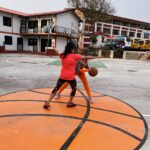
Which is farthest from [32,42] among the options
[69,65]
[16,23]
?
[69,65]

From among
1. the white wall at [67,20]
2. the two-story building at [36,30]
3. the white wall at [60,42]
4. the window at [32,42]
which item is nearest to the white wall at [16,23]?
the two-story building at [36,30]

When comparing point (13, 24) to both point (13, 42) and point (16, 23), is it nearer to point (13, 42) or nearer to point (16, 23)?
point (16, 23)

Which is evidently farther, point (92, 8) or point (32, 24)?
point (92, 8)

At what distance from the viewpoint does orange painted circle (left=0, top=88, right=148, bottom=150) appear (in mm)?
3514

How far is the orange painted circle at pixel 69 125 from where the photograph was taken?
138 inches

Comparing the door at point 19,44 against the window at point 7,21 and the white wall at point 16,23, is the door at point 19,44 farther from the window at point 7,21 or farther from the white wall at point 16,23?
the window at point 7,21

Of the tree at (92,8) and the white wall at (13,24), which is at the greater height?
the tree at (92,8)

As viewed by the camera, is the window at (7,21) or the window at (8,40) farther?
the window at (8,40)

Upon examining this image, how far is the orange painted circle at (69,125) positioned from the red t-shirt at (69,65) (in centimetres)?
76

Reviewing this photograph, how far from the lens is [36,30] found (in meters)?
32.0

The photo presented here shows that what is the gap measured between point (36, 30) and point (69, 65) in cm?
2815

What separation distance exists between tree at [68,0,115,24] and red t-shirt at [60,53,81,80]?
32879 millimetres

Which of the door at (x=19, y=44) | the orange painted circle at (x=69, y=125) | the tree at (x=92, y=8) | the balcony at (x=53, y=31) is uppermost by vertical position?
the tree at (x=92, y=8)

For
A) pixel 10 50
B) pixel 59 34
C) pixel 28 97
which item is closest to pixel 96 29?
pixel 59 34
